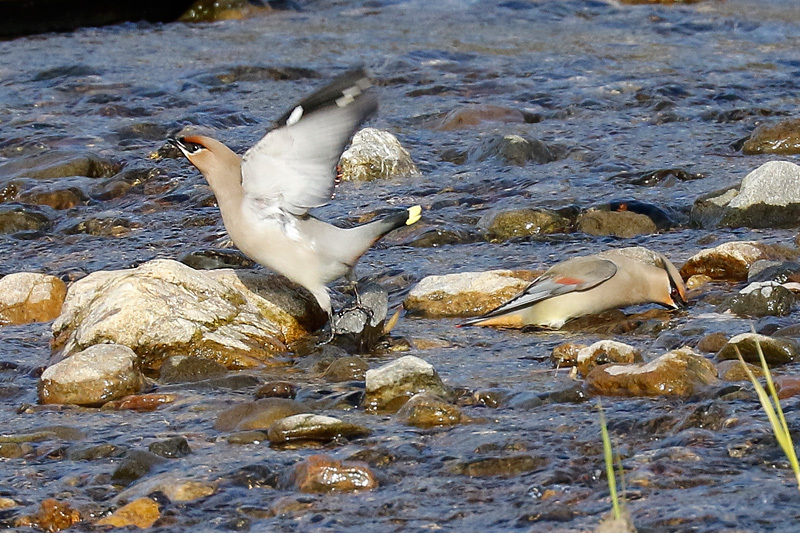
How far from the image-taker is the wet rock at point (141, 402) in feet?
15.0

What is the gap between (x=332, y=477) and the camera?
362 centimetres

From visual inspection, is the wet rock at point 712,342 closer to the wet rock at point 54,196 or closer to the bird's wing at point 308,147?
the bird's wing at point 308,147

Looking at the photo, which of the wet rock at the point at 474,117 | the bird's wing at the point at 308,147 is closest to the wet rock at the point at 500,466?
the bird's wing at the point at 308,147

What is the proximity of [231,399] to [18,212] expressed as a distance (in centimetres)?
318

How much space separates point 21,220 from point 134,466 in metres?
3.77

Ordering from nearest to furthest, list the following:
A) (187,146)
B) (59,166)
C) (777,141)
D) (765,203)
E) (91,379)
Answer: (91,379) → (187,146) → (765,203) → (777,141) → (59,166)

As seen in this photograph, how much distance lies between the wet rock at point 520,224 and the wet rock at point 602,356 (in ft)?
7.03

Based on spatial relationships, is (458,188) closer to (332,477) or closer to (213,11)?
(332,477)

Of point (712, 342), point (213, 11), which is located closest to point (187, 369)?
point (712, 342)

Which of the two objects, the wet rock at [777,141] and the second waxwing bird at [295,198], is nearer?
the second waxwing bird at [295,198]

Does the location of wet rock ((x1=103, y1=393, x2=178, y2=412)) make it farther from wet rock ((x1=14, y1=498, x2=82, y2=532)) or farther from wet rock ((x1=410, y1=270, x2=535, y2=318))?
wet rock ((x1=410, y1=270, x2=535, y2=318))

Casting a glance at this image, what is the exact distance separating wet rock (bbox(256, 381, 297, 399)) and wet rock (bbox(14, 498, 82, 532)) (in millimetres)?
1163

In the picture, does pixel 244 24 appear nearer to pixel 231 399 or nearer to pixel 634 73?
pixel 634 73

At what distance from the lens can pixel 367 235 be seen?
220 inches
